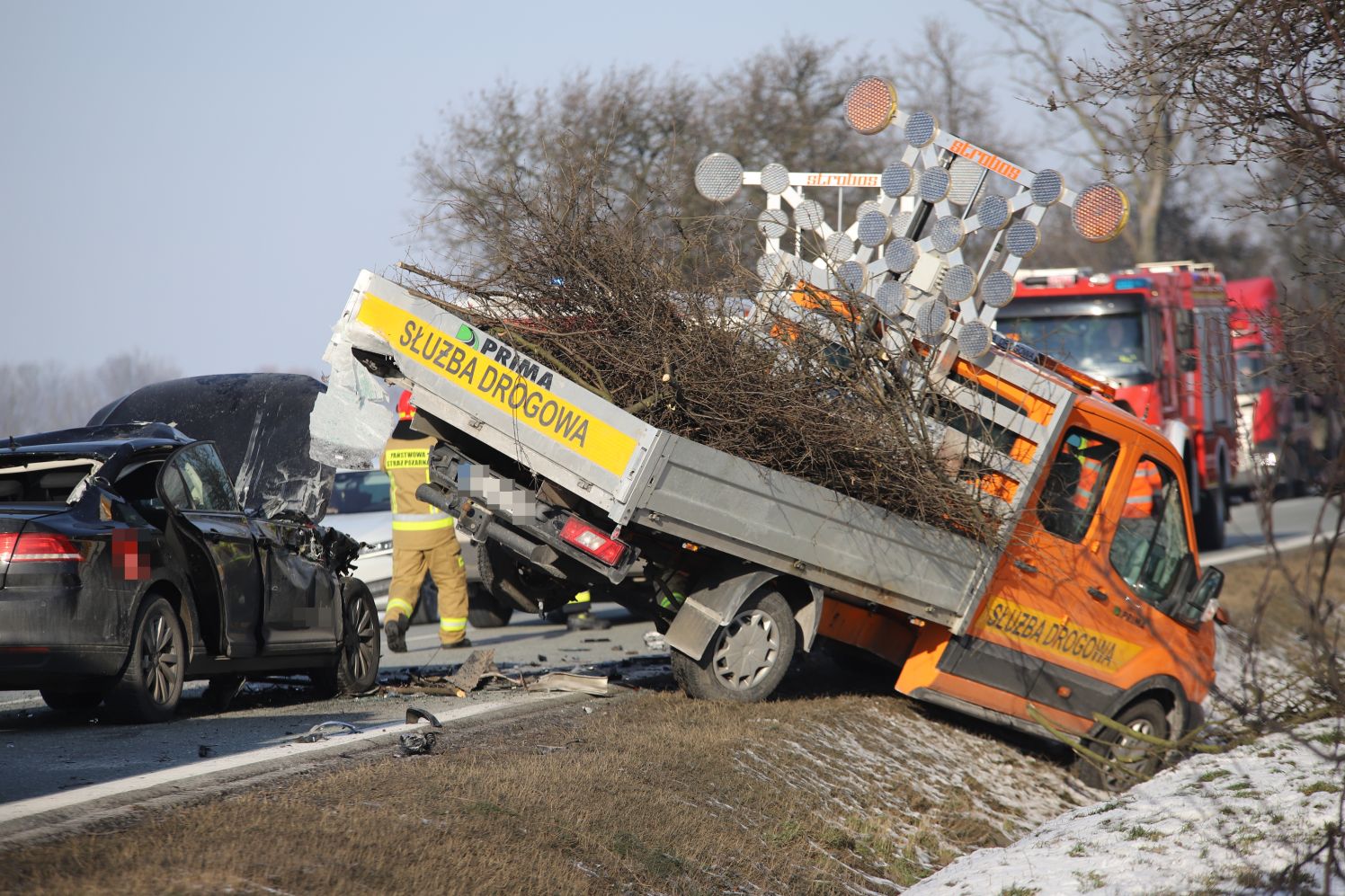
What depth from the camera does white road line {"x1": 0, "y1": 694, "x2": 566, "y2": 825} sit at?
5133 mm

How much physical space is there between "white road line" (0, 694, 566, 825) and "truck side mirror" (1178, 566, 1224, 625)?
14.2 ft

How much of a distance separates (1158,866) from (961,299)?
3.36 m

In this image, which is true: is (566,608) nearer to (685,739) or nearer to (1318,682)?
(685,739)

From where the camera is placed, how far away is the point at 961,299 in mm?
8008

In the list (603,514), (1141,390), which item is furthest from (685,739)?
Answer: (1141,390)

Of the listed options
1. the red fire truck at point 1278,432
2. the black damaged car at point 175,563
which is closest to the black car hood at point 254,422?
the black damaged car at point 175,563

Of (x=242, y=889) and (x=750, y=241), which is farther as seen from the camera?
(x=750, y=241)

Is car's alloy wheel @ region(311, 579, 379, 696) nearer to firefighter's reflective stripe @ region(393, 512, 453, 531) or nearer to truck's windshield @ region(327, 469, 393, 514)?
firefighter's reflective stripe @ region(393, 512, 453, 531)

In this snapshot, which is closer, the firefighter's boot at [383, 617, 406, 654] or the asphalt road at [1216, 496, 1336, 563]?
the firefighter's boot at [383, 617, 406, 654]

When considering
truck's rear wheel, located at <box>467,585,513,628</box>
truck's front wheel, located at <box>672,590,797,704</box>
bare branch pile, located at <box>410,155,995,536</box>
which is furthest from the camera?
truck's rear wheel, located at <box>467,585,513,628</box>

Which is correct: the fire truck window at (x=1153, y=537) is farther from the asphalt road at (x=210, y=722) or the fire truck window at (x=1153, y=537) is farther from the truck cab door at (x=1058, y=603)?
the asphalt road at (x=210, y=722)

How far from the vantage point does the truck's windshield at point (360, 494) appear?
15531mm

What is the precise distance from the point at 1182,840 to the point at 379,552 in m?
9.50

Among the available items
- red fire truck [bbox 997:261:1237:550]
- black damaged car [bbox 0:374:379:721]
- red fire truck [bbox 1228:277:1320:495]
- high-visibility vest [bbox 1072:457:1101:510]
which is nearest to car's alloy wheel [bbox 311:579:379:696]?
black damaged car [bbox 0:374:379:721]
